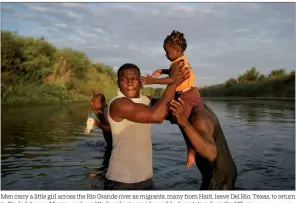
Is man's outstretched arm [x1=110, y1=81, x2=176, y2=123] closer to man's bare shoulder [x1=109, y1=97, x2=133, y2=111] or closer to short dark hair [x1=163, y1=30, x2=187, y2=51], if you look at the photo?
man's bare shoulder [x1=109, y1=97, x2=133, y2=111]

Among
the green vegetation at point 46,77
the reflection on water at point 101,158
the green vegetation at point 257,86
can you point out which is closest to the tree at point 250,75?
the green vegetation at point 257,86

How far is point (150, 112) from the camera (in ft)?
13.0

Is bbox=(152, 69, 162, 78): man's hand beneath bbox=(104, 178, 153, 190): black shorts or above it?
above

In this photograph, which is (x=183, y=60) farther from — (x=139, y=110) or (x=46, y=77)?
(x=46, y=77)

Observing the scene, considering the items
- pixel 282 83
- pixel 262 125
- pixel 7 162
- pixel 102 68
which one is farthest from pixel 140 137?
pixel 102 68

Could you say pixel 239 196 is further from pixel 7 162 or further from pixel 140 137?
pixel 7 162

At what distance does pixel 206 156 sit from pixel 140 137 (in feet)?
2.72

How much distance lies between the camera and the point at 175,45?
4.61 m

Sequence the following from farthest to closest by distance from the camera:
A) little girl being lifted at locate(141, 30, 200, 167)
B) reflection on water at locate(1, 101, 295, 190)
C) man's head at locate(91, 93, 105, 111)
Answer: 1. man's head at locate(91, 93, 105, 111)
2. reflection on water at locate(1, 101, 295, 190)
3. little girl being lifted at locate(141, 30, 200, 167)

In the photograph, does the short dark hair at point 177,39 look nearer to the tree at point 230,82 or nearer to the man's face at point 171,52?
the man's face at point 171,52

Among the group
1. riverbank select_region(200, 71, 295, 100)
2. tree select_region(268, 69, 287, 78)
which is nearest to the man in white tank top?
riverbank select_region(200, 71, 295, 100)

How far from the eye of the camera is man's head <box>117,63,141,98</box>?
410 cm

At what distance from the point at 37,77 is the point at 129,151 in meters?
27.8

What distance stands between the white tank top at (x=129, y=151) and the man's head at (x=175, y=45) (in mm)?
792
